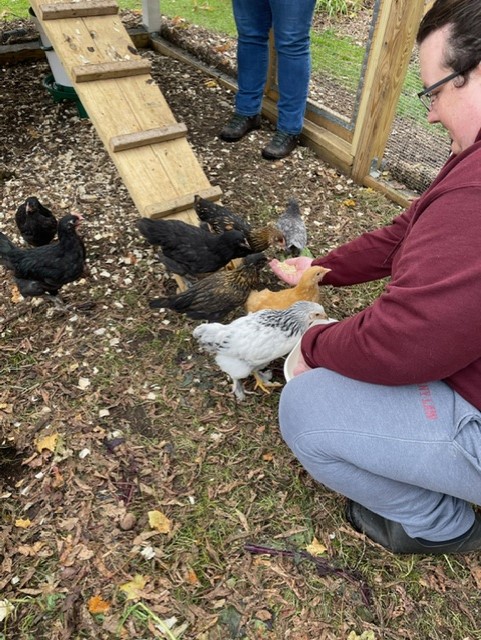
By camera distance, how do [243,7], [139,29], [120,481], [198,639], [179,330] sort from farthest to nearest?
[139,29] → [243,7] → [179,330] → [120,481] → [198,639]

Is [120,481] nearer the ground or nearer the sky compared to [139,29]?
nearer the ground

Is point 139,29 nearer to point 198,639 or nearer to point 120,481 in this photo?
point 120,481

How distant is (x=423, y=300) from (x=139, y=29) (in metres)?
5.99

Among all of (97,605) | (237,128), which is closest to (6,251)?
(97,605)

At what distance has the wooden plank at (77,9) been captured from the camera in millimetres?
3327

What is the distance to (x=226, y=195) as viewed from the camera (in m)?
3.91

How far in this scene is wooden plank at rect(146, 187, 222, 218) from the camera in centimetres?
303

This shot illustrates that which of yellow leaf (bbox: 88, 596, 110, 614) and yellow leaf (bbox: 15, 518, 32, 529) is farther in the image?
yellow leaf (bbox: 15, 518, 32, 529)

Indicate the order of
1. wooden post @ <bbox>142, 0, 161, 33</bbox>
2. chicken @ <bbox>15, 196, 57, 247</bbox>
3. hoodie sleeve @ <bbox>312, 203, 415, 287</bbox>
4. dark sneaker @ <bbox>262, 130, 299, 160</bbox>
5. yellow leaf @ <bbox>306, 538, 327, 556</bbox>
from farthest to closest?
wooden post @ <bbox>142, 0, 161, 33</bbox>, dark sneaker @ <bbox>262, 130, 299, 160</bbox>, chicken @ <bbox>15, 196, 57, 247</bbox>, hoodie sleeve @ <bbox>312, 203, 415, 287</bbox>, yellow leaf @ <bbox>306, 538, 327, 556</bbox>

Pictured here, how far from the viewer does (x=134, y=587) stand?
1892mm

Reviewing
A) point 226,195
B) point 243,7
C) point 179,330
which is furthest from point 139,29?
point 179,330

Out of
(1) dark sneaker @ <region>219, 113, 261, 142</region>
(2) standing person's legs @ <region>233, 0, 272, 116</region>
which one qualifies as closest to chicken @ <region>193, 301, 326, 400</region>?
(1) dark sneaker @ <region>219, 113, 261, 142</region>

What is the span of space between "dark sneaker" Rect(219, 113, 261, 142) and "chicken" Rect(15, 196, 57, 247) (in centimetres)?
189

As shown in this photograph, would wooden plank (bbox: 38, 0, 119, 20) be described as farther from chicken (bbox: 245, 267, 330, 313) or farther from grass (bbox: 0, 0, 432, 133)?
chicken (bbox: 245, 267, 330, 313)
